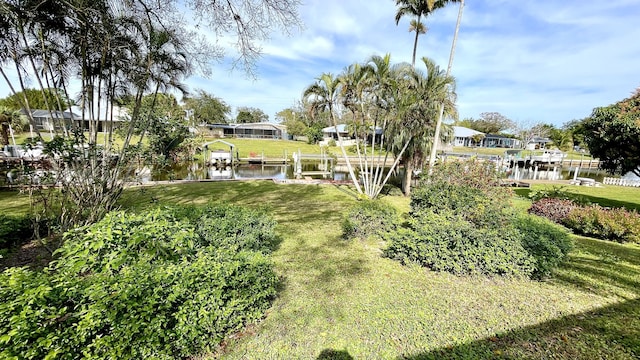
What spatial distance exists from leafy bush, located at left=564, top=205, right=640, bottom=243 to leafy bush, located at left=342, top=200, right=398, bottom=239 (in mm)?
5464

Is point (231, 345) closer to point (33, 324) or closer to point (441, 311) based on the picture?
point (33, 324)

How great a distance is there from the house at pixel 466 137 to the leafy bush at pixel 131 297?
157 feet

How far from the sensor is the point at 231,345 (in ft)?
9.30

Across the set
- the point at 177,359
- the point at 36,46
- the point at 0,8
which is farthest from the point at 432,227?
the point at 36,46

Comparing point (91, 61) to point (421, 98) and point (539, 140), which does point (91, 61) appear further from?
point (539, 140)

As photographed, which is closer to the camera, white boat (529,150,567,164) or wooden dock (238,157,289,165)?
wooden dock (238,157,289,165)

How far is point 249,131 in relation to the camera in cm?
5059

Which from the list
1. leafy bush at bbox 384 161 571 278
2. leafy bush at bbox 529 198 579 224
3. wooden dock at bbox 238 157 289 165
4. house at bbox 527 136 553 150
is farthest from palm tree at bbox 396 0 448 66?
house at bbox 527 136 553 150

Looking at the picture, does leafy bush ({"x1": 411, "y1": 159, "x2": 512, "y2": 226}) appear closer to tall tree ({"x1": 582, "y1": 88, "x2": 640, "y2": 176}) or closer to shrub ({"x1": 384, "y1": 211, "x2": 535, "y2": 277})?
shrub ({"x1": 384, "y1": 211, "x2": 535, "y2": 277})

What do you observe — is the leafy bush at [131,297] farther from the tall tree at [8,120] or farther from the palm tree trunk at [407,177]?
the tall tree at [8,120]

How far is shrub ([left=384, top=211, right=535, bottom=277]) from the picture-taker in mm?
4273

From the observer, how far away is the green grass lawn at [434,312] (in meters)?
2.81

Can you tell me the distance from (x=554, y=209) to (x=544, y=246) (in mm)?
5755

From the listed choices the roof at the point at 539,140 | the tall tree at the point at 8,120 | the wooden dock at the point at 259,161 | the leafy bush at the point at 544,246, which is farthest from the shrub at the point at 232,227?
the roof at the point at 539,140
